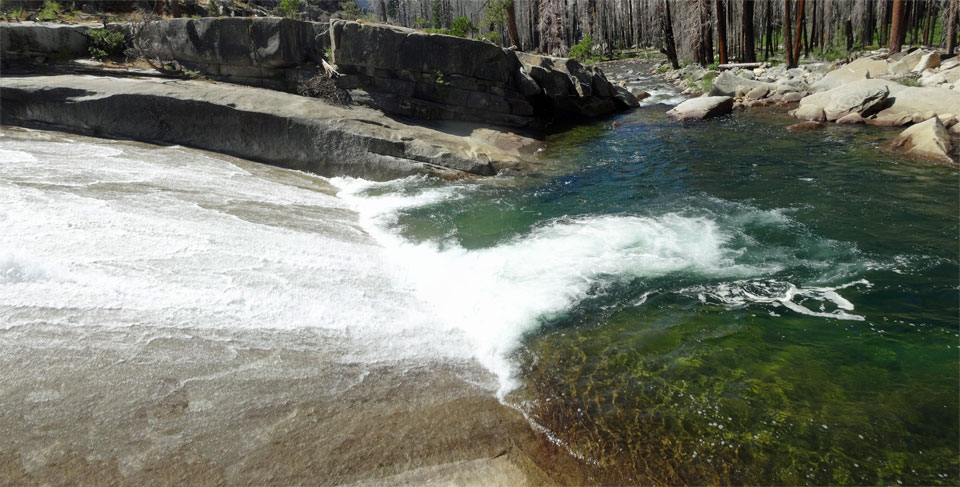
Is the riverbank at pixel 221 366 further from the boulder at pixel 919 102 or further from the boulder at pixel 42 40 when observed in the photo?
the boulder at pixel 919 102

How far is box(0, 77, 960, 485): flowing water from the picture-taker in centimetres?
450

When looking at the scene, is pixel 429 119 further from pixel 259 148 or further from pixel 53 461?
pixel 53 461

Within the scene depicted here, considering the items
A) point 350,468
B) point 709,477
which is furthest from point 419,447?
point 709,477

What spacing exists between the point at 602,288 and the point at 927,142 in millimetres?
10707

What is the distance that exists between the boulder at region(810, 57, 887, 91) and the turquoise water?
34.7 ft

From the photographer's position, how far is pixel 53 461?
12.5ft

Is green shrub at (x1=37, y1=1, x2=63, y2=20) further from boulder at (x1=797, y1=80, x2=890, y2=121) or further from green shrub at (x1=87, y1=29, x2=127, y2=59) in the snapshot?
boulder at (x1=797, y1=80, x2=890, y2=121)

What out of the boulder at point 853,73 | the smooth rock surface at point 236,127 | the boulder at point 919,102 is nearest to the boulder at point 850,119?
the boulder at point 919,102

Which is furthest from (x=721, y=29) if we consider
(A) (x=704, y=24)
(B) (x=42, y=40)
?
(B) (x=42, y=40)

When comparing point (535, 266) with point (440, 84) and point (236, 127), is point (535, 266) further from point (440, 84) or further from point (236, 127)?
point (440, 84)

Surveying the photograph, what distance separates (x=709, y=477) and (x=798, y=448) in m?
0.86

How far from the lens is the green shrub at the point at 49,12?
17641 mm

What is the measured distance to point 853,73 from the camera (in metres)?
21.6

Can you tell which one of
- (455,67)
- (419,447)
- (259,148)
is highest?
(455,67)
